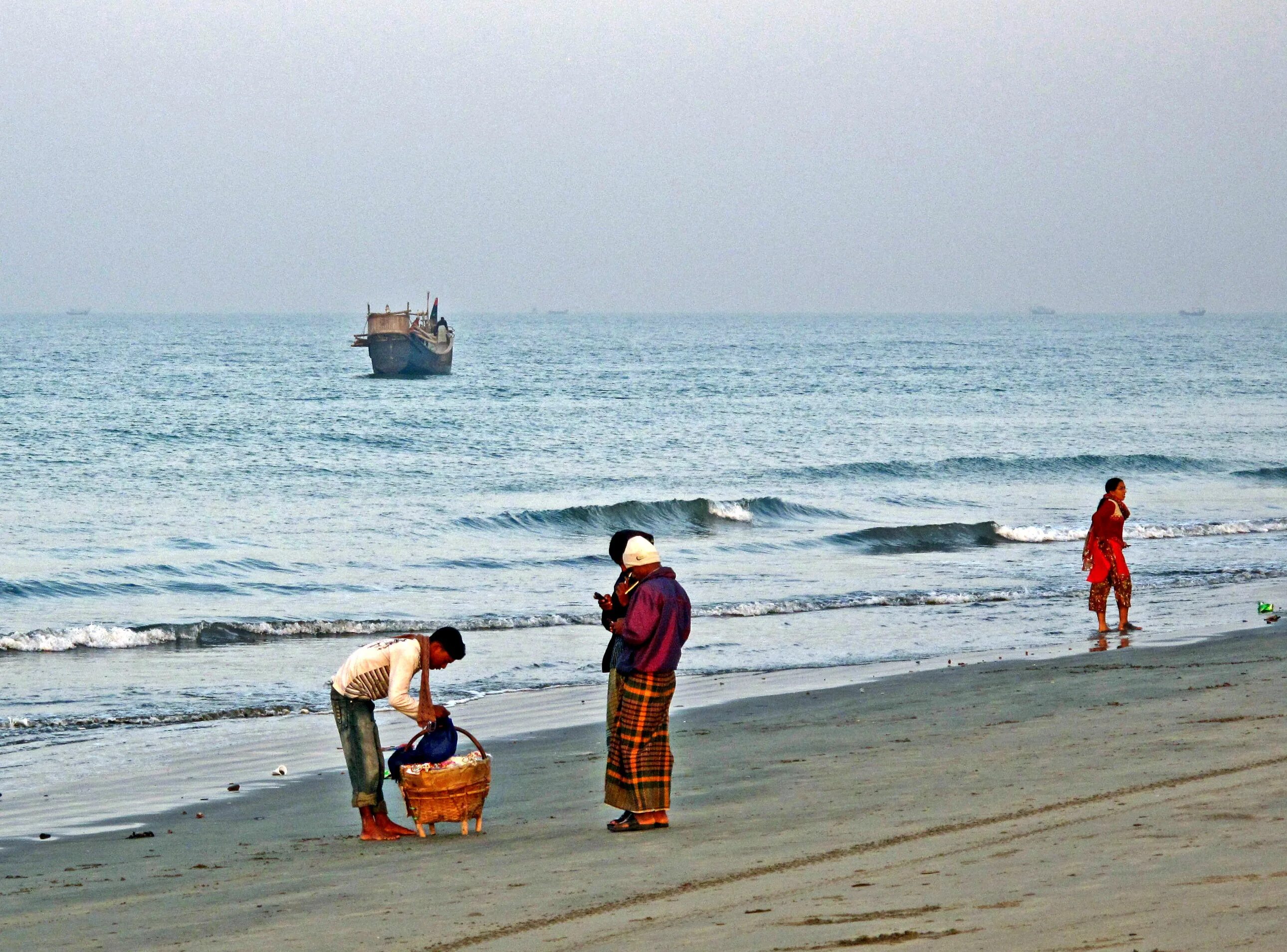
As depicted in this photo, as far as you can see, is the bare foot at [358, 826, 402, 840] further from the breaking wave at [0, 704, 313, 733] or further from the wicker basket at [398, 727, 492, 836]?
the breaking wave at [0, 704, 313, 733]

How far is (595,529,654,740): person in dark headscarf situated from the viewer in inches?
254

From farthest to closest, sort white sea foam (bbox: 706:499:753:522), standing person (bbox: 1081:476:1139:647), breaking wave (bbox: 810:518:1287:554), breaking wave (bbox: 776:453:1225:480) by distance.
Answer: breaking wave (bbox: 776:453:1225:480) → white sea foam (bbox: 706:499:753:522) → breaking wave (bbox: 810:518:1287:554) → standing person (bbox: 1081:476:1139:647)

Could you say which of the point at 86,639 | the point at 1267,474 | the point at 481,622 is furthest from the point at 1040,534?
the point at 86,639

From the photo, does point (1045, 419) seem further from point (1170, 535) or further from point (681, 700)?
point (681, 700)

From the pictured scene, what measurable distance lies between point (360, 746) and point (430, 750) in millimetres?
344

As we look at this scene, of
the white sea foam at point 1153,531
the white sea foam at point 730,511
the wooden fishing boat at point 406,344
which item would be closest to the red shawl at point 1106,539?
the white sea foam at point 1153,531

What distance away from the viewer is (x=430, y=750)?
668 cm

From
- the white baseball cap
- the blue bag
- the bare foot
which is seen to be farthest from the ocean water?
the white baseball cap

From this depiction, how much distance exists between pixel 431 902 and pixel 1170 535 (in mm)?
21097

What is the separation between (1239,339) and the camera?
445 ft

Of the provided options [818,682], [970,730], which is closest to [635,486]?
[818,682]

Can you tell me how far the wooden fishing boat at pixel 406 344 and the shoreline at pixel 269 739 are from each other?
203 feet

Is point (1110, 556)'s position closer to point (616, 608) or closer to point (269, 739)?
point (269, 739)

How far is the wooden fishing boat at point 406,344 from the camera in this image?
73062 mm
